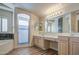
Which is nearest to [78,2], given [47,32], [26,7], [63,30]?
[63,30]

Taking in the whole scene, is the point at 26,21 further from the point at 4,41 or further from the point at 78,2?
the point at 78,2

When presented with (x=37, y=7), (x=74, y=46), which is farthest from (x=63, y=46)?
(x=37, y=7)

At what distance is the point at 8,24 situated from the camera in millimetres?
2162

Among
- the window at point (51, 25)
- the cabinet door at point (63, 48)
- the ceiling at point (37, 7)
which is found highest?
the ceiling at point (37, 7)

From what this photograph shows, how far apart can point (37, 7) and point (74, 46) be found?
3.78 feet

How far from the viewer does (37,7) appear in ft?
7.20

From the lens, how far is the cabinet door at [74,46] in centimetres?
201

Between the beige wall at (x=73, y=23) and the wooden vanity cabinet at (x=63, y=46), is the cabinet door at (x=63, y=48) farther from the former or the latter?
the beige wall at (x=73, y=23)

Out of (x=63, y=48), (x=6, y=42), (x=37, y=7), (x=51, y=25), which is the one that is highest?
(x=37, y=7)

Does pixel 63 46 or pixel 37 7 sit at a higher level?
pixel 37 7

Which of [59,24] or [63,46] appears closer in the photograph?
[63,46]

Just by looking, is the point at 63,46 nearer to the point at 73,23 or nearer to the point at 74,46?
the point at 74,46

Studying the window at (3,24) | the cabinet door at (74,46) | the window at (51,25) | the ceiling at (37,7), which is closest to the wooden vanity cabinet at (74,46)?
the cabinet door at (74,46)

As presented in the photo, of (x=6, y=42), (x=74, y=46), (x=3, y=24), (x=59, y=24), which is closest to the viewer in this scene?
(x=74, y=46)
